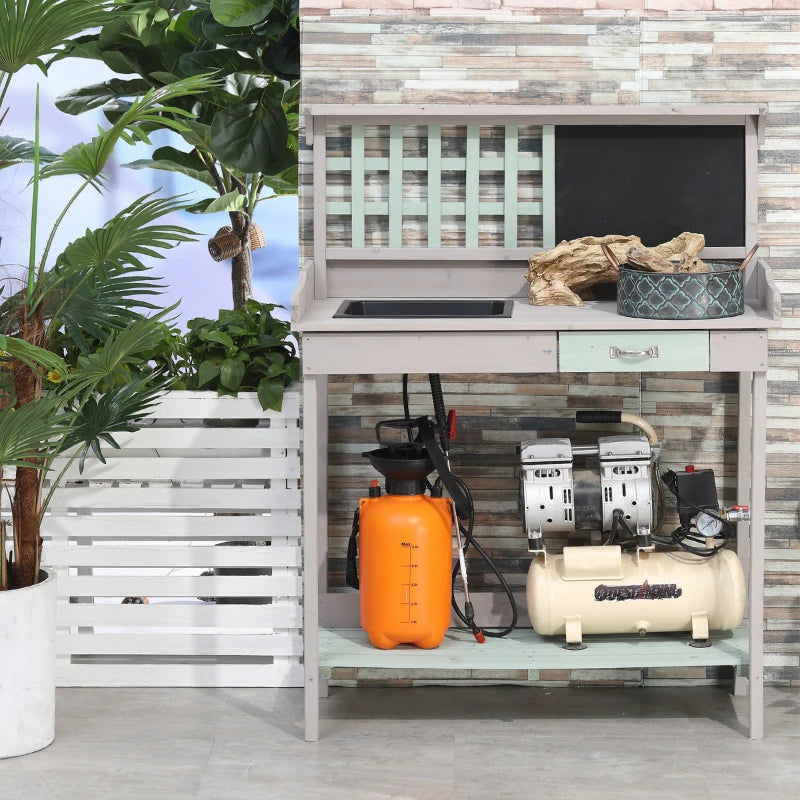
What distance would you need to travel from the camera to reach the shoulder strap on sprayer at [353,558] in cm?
342

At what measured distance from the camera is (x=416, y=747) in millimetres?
3227

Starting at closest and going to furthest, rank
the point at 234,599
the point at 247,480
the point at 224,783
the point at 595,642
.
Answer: the point at 224,783 < the point at 595,642 < the point at 247,480 < the point at 234,599

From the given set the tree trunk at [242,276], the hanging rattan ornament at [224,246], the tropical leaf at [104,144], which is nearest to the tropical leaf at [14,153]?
the tropical leaf at [104,144]

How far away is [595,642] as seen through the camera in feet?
10.9

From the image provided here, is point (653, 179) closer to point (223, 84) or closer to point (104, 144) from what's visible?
point (104, 144)

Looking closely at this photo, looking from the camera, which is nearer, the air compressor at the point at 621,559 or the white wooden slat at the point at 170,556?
the air compressor at the point at 621,559

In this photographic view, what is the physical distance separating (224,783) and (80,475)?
111 centimetres

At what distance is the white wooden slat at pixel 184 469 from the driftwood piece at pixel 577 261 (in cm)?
92

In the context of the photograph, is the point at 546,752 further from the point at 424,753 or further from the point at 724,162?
the point at 724,162

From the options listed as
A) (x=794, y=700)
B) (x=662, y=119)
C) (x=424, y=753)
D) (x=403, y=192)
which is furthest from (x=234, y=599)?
(x=662, y=119)

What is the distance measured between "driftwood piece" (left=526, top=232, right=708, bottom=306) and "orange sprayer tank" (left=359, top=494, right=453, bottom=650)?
671mm

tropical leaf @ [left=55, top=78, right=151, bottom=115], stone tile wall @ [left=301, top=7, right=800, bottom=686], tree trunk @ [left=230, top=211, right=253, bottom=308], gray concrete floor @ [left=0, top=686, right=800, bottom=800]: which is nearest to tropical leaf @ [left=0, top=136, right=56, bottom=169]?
stone tile wall @ [left=301, top=7, right=800, bottom=686]

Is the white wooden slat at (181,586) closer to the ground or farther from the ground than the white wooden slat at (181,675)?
farther from the ground

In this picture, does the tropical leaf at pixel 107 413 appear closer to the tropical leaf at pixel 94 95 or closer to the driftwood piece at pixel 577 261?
the driftwood piece at pixel 577 261
